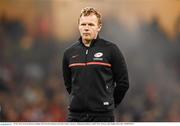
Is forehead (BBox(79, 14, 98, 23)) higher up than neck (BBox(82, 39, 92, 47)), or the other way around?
forehead (BBox(79, 14, 98, 23))

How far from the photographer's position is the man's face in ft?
5.84

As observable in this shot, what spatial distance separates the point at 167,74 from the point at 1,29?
61.4 inches

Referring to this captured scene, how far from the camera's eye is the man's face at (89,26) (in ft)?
5.84

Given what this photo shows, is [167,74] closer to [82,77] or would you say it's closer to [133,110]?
[133,110]

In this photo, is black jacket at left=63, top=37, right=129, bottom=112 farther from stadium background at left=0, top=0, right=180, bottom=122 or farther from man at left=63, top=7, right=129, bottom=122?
stadium background at left=0, top=0, right=180, bottom=122

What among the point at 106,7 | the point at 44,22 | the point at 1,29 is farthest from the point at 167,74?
the point at 1,29

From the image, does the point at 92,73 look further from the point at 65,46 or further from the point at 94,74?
the point at 65,46

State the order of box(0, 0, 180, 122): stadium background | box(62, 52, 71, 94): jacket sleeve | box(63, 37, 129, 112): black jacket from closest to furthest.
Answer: box(63, 37, 129, 112): black jacket → box(62, 52, 71, 94): jacket sleeve → box(0, 0, 180, 122): stadium background

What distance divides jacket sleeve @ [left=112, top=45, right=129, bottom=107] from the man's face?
0.12 metres

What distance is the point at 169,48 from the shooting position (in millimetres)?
3820

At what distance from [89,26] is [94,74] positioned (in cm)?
21

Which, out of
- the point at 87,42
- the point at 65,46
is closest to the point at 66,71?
the point at 87,42

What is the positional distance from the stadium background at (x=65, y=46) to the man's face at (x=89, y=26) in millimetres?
1956

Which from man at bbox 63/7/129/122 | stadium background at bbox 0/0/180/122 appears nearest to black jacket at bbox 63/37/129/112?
man at bbox 63/7/129/122
